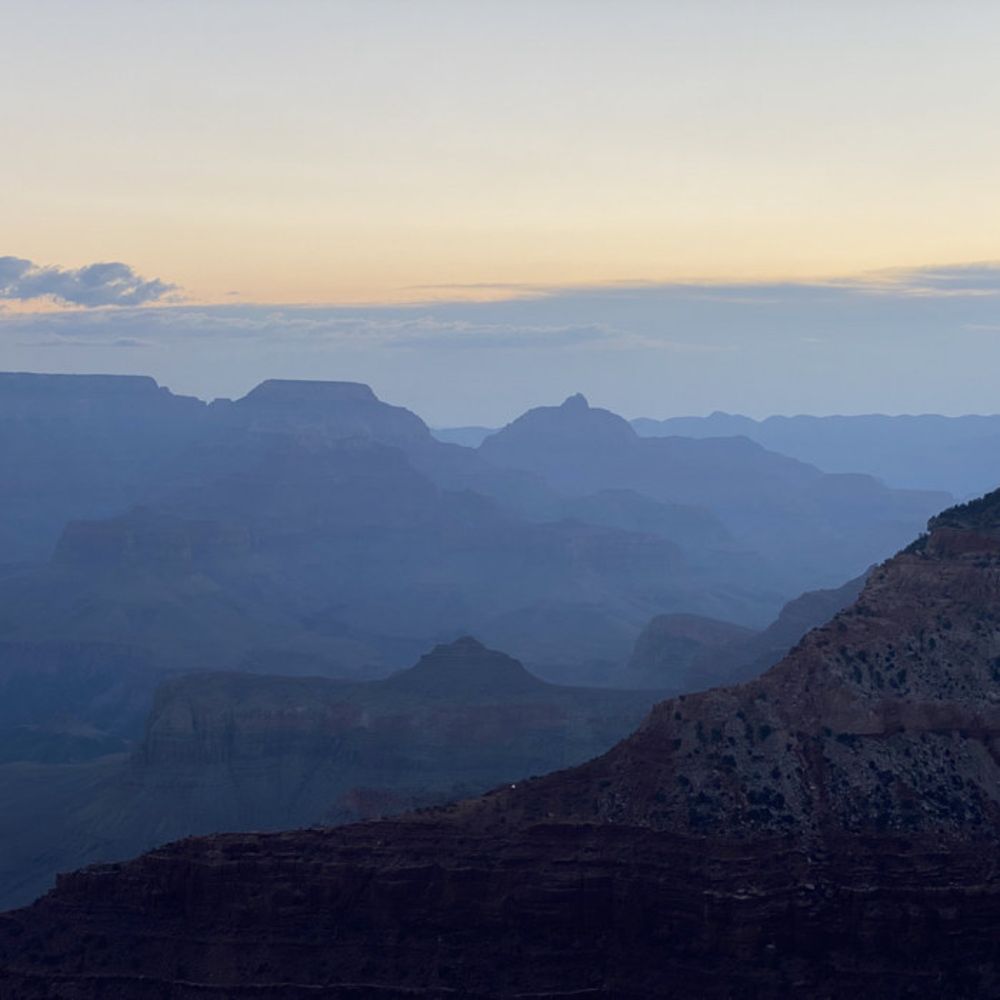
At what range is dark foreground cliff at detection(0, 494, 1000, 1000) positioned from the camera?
59.2 meters

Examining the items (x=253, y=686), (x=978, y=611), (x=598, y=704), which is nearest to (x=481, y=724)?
(x=598, y=704)

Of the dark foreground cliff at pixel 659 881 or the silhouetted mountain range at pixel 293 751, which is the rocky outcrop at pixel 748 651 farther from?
the dark foreground cliff at pixel 659 881

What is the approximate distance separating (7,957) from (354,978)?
13.5m

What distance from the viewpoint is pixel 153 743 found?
160000mm

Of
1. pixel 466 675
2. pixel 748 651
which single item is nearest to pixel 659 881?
pixel 466 675

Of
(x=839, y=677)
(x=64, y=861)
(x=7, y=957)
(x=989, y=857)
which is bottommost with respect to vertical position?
(x=64, y=861)

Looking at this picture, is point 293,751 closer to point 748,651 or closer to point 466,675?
point 466,675

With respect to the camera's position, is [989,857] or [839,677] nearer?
[989,857]

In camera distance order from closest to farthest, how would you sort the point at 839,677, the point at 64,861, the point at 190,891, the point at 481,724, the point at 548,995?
the point at 548,995, the point at 190,891, the point at 839,677, the point at 64,861, the point at 481,724

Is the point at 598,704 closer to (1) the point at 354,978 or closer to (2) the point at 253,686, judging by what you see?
(2) the point at 253,686

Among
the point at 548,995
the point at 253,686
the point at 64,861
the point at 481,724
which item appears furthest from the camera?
the point at 253,686

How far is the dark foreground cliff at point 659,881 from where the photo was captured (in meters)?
59.2

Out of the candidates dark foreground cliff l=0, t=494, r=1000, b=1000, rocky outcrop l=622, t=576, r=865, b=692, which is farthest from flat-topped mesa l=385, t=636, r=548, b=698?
dark foreground cliff l=0, t=494, r=1000, b=1000

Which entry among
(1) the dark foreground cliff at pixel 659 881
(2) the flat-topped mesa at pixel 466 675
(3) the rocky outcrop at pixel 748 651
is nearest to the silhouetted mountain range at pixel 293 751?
(2) the flat-topped mesa at pixel 466 675
